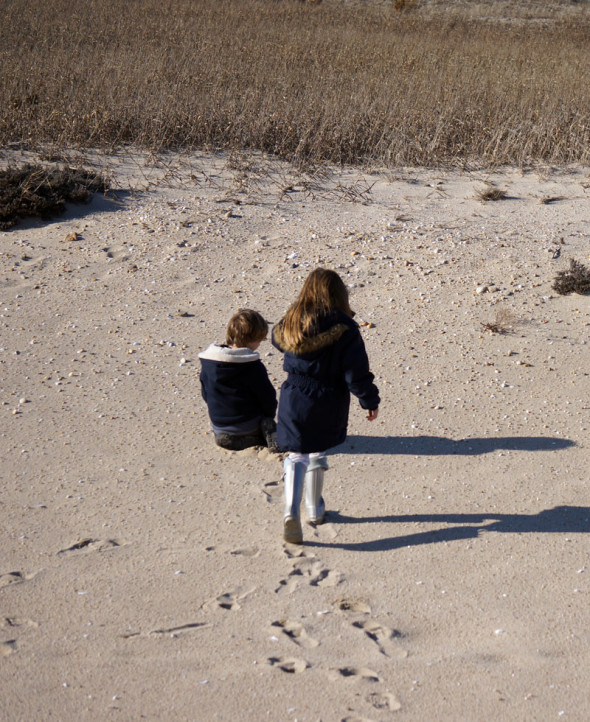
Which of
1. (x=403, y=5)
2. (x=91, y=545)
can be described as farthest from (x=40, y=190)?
(x=403, y=5)

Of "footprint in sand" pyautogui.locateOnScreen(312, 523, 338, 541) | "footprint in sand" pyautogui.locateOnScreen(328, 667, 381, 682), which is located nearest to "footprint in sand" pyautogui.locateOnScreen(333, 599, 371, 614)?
"footprint in sand" pyautogui.locateOnScreen(328, 667, 381, 682)

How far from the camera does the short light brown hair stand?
434cm

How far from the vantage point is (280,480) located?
4.48m

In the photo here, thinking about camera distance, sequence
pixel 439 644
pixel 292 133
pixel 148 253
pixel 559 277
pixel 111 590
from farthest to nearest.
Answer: pixel 292 133, pixel 148 253, pixel 559 277, pixel 111 590, pixel 439 644

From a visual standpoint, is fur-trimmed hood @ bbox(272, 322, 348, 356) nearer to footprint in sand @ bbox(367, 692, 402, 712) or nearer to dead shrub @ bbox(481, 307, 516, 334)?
footprint in sand @ bbox(367, 692, 402, 712)

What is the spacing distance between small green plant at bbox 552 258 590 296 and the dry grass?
305 centimetres

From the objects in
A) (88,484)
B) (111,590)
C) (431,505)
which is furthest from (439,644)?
(88,484)

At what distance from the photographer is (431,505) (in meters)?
4.27

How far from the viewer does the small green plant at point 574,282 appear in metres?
6.53

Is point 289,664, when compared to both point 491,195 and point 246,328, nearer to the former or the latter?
point 246,328

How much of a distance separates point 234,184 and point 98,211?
57.5 inches

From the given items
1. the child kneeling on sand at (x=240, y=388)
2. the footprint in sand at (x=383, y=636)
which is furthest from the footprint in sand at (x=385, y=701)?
the child kneeling on sand at (x=240, y=388)

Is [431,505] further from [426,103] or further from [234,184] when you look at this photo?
[426,103]

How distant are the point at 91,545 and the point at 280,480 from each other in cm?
108
